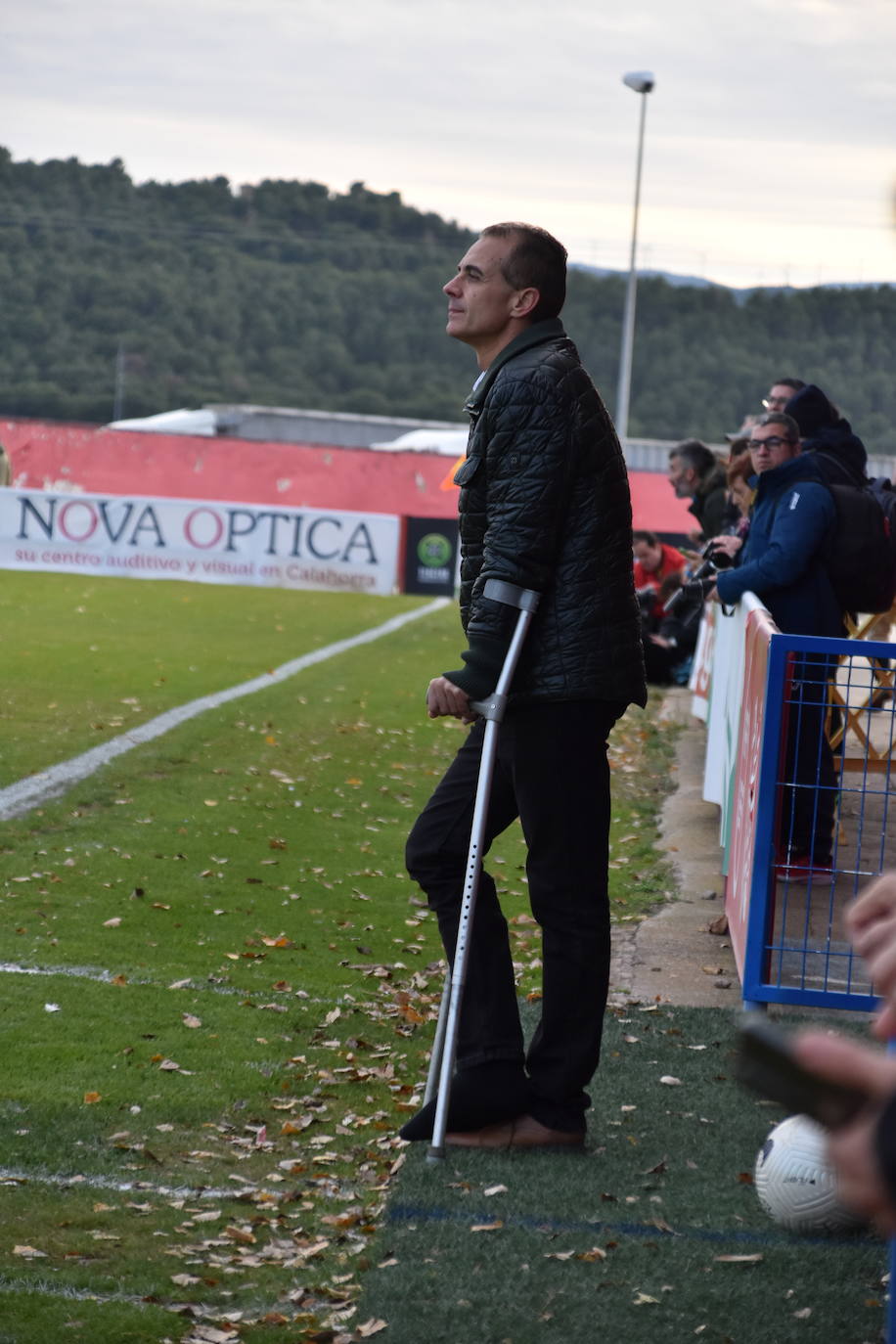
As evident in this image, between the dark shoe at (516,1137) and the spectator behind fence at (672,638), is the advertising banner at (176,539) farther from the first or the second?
the dark shoe at (516,1137)

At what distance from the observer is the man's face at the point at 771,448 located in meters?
7.71

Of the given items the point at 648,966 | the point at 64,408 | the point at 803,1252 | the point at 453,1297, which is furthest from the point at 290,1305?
the point at 64,408

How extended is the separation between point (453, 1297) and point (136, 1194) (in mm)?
938

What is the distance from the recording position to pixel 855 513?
7.60 m

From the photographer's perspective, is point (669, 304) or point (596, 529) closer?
point (596, 529)

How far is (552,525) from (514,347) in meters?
0.47

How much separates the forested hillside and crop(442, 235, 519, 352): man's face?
82590 mm

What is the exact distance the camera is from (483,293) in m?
A: 4.23

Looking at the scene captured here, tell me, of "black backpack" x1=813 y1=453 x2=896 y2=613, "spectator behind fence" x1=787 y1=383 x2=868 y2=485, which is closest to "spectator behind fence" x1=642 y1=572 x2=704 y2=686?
"spectator behind fence" x1=787 y1=383 x2=868 y2=485

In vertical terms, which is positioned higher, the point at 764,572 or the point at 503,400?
the point at 503,400

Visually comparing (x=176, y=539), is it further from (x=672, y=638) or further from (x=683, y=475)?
(x=683, y=475)

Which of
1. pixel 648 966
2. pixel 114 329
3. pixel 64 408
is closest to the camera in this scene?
pixel 648 966

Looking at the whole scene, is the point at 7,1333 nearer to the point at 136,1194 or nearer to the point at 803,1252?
the point at 136,1194

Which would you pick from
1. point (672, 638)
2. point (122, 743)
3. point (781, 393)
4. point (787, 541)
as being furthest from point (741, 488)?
point (122, 743)
